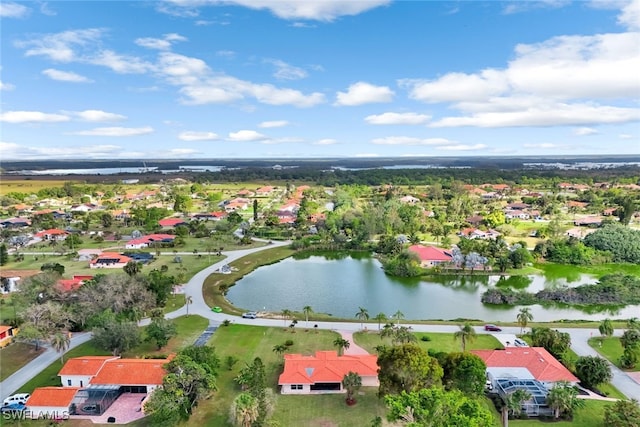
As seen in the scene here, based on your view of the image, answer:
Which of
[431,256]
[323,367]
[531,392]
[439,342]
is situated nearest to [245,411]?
[323,367]

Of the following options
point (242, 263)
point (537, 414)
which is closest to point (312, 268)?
point (242, 263)

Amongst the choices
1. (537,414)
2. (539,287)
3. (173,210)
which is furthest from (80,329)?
(173,210)

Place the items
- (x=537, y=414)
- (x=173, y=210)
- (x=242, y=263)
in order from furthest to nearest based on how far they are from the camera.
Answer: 1. (x=173, y=210)
2. (x=242, y=263)
3. (x=537, y=414)

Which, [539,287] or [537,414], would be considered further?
[539,287]

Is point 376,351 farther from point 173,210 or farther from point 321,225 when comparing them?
point 173,210

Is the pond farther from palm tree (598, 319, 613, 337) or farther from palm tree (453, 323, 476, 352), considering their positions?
palm tree (453, 323, 476, 352)

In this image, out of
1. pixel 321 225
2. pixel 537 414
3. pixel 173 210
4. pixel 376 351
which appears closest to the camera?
pixel 537 414
